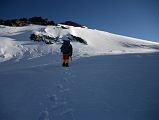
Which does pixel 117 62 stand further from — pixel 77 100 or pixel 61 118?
pixel 61 118

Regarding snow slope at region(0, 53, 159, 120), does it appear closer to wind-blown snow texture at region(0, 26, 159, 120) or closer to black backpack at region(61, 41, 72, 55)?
wind-blown snow texture at region(0, 26, 159, 120)

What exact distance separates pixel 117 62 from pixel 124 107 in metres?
7.72

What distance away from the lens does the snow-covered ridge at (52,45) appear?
25297mm

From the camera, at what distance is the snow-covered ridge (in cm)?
2530

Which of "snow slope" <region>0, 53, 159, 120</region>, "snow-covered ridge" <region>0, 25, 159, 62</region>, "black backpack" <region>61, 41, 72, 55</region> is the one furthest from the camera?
"snow-covered ridge" <region>0, 25, 159, 62</region>

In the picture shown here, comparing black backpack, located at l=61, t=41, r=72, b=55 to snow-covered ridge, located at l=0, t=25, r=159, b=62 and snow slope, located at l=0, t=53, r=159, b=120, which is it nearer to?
snow slope, located at l=0, t=53, r=159, b=120

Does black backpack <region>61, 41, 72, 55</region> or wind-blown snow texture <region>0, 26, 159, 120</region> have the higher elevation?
black backpack <region>61, 41, 72, 55</region>

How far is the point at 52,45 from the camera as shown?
3009cm

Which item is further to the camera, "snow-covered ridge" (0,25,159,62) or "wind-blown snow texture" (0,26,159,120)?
"snow-covered ridge" (0,25,159,62)

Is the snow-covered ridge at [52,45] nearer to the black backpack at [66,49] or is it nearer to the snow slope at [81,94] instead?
the black backpack at [66,49]

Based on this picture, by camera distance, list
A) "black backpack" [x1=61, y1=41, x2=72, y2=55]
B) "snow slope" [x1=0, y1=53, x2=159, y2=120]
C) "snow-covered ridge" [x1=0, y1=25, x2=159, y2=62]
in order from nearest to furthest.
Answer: "snow slope" [x1=0, y1=53, x2=159, y2=120] → "black backpack" [x1=61, y1=41, x2=72, y2=55] → "snow-covered ridge" [x1=0, y1=25, x2=159, y2=62]

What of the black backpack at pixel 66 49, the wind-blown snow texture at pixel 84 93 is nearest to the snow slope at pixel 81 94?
the wind-blown snow texture at pixel 84 93

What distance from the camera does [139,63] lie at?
15.9 metres

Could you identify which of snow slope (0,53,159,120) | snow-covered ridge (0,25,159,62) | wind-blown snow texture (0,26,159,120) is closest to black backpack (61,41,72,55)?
wind-blown snow texture (0,26,159,120)
